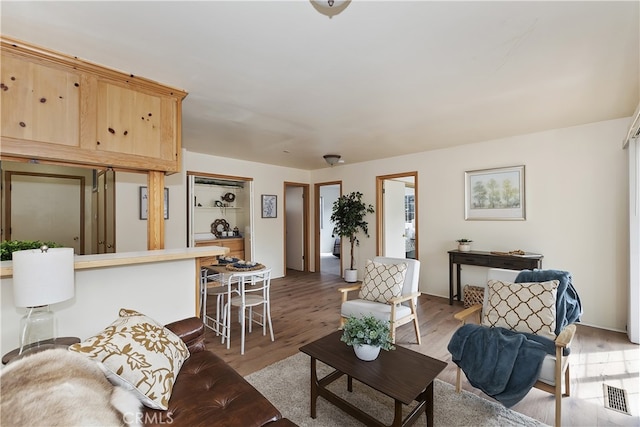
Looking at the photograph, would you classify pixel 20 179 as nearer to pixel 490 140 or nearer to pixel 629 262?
pixel 490 140

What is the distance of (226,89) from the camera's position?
246cm

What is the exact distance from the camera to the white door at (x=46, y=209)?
4383 mm

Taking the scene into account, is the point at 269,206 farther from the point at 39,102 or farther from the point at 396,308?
the point at 39,102

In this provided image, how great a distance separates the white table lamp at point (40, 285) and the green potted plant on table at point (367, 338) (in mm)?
1695

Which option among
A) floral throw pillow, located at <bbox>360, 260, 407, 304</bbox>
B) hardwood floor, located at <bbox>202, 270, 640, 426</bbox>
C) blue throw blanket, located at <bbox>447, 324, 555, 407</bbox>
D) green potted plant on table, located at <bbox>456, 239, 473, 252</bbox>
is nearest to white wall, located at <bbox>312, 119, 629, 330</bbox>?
green potted plant on table, located at <bbox>456, 239, 473, 252</bbox>

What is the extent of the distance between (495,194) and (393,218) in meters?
2.14

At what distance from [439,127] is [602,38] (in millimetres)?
1790

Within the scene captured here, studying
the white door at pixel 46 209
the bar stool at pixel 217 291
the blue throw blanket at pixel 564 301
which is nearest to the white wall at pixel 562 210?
the blue throw blanket at pixel 564 301

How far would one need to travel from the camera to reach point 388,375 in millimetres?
1650

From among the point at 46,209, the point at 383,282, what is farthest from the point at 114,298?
the point at 46,209

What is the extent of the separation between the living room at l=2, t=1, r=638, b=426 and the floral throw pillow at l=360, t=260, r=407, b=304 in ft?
6.46

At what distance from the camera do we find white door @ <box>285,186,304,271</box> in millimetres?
6926

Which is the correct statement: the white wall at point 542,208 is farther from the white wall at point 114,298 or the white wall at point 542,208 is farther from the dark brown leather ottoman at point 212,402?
the dark brown leather ottoman at point 212,402

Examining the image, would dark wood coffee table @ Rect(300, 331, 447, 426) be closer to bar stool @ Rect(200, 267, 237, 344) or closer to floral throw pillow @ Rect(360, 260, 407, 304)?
floral throw pillow @ Rect(360, 260, 407, 304)
